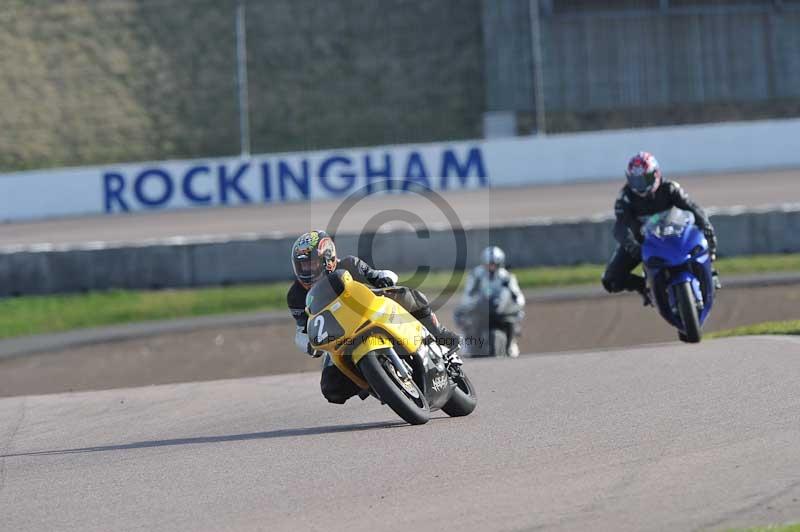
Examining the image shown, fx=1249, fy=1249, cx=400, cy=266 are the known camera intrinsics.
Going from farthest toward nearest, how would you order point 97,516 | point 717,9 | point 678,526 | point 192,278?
point 717,9 → point 192,278 → point 97,516 → point 678,526

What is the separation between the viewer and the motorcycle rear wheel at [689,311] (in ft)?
36.6

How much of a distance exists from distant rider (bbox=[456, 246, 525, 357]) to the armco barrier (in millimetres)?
6188

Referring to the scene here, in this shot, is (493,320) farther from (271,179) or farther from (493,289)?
(271,179)

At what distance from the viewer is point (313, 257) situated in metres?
7.60

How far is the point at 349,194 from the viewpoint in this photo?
101 ft

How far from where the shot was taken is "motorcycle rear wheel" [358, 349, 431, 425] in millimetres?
7121

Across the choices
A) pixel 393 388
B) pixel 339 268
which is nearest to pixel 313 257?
pixel 339 268

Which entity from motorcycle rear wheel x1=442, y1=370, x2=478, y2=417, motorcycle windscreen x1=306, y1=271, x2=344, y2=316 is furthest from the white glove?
motorcycle rear wheel x1=442, y1=370, x2=478, y2=417

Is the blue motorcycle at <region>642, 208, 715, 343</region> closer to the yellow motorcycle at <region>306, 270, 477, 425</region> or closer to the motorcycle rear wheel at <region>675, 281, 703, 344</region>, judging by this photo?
the motorcycle rear wheel at <region>675, 281, 703, 344</region>

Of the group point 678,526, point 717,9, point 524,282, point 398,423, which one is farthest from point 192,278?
point 717,9

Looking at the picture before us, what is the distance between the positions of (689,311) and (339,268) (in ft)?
15.7

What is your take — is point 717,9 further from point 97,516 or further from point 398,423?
point 97,516

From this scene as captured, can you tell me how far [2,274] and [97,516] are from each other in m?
16.3

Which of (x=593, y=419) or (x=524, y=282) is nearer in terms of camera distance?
(x=593, y=419)
